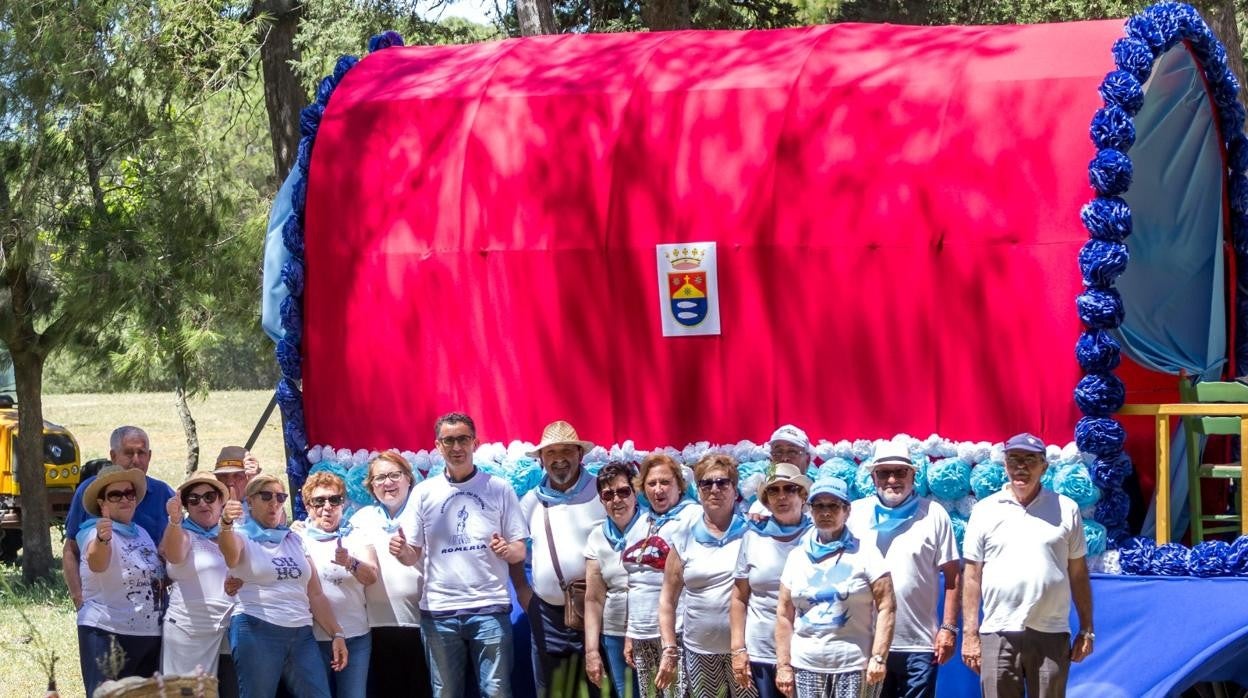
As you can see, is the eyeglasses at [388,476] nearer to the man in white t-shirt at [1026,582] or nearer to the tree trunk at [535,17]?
the man in white t-shirt at [1026,582]

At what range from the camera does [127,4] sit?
14.9m

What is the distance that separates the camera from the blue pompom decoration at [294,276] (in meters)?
11.0

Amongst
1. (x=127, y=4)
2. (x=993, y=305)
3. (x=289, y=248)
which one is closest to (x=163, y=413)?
(x=127, y=4)

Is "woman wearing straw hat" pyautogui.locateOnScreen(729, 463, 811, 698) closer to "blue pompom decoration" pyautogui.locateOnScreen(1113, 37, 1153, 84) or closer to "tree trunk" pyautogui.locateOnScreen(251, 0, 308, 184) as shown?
"blue pompom decoration" pyautogui.locateOnScreen(1113, 37, 1153, 84)

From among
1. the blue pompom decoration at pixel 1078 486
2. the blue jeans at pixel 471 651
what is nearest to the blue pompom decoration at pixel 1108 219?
the blue pompom decoration at pixel 1078 486

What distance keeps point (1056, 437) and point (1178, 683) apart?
140 centimetres

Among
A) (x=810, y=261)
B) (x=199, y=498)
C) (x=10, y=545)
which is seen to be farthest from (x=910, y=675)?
(x=10, y=545)

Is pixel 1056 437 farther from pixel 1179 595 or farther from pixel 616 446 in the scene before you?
pixel 616 446

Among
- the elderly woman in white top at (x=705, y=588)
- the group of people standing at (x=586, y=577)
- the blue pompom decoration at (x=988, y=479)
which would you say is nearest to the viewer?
the group of people standing at (x=586, y=577)

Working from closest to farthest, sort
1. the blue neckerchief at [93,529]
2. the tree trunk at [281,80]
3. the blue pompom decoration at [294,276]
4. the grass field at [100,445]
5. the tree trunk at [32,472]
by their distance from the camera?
the blue neckerchief at [93,529] → the blue pompom decoration at [294,276] → the grass field at [100,445] → the tree trunk at [281,80] → the tree trunk at [32,472]

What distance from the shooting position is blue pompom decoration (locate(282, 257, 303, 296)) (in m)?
11.0

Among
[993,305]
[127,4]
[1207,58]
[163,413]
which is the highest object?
[127,4]

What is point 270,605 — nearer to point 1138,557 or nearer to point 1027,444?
point 1027,444

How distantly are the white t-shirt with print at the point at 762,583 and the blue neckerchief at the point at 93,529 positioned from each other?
2.90 meters
